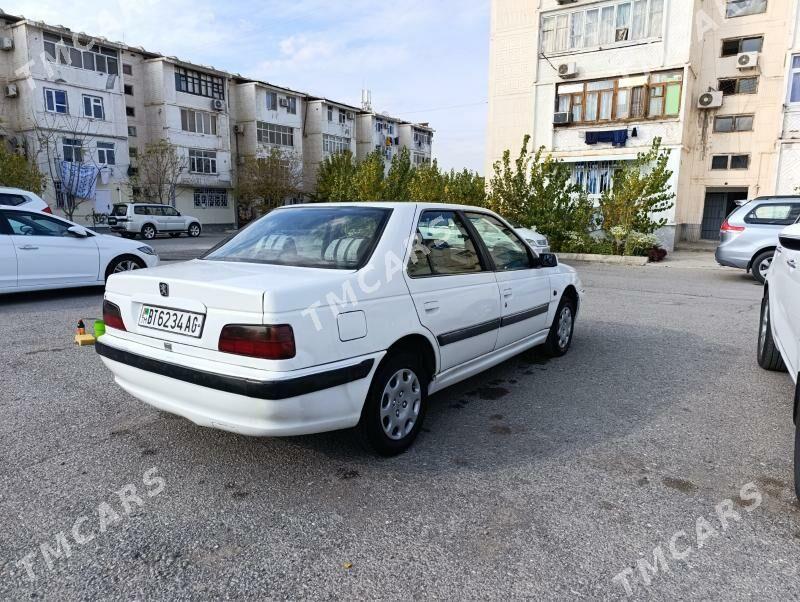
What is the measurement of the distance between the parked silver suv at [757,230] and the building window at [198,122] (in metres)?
36.5

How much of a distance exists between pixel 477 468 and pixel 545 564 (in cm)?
88

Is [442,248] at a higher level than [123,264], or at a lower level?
higher

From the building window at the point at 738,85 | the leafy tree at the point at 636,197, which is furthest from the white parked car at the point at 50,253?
the building window at the point at 738,85

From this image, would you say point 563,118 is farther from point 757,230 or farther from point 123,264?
point 123,264

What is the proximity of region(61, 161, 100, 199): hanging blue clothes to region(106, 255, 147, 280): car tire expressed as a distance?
91.6 feet

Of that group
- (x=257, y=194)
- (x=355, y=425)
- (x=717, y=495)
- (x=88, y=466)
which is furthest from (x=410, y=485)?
(x=257, y=194)

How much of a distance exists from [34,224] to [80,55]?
3159 centimetres

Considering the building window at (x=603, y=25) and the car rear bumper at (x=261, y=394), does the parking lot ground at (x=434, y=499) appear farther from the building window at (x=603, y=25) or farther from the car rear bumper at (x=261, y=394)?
the building window at (x=603, y=25)

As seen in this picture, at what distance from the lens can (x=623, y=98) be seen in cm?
2091

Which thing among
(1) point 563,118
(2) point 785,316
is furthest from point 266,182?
(2) point 785,316

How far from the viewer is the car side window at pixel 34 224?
7.92m

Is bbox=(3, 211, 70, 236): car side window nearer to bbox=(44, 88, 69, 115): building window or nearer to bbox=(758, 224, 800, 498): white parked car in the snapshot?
bbox=(758, 224, 800, 498): white parked car

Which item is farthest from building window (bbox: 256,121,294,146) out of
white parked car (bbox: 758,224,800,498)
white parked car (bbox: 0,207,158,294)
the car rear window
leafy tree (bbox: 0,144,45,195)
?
white parked car (bbox: 758,224,800,498)

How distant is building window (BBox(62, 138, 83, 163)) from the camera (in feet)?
106
